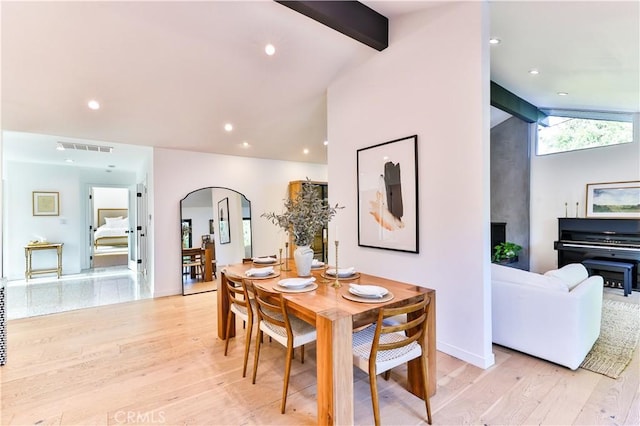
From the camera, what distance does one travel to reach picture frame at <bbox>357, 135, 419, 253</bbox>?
285cm

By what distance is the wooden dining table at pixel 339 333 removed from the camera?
5.10 ft

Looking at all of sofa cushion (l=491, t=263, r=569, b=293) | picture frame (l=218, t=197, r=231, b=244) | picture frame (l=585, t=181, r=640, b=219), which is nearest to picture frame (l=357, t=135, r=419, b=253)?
sofa cushion (l=491, t=263, r=569, b=293)

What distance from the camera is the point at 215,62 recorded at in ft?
10.4

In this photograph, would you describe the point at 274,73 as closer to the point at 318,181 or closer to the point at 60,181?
the point at 318,181

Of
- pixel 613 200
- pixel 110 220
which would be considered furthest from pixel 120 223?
pixel 613 200

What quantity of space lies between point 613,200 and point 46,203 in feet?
35.9

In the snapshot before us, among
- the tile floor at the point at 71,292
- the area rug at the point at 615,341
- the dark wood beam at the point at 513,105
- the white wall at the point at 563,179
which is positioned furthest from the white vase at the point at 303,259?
the white wall at the point at 563,179

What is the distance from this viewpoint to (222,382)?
222 cm

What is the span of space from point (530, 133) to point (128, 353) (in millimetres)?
7288

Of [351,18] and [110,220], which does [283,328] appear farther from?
[110,220]

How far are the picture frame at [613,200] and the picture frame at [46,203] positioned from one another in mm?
10602

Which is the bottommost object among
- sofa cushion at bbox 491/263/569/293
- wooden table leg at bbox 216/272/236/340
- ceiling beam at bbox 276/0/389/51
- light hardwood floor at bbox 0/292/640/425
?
light hardwood floor at bbox 0/292/640/425

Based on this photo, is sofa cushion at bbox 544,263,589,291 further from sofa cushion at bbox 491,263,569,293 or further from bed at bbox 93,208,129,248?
bed at bbox 93,208,129,248

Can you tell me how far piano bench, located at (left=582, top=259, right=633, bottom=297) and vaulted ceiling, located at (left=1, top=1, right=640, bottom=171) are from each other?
7.72 ft
